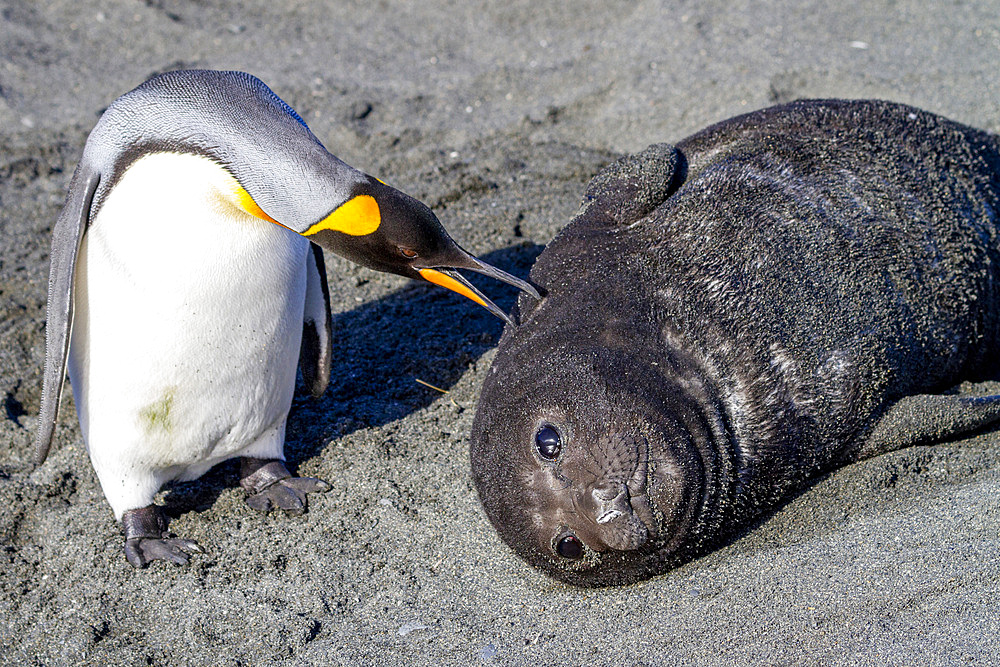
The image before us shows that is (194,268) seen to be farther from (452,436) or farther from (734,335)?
(734,335)

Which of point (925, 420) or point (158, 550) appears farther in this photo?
point (158, 550)

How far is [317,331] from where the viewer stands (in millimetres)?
3930

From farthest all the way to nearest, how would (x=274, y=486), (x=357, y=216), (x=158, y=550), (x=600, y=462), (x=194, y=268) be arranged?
(x=274, y=486) → (x=158, y=550) → (x=194, y=268) → (x=357, y=216) → (x=600, y=462)

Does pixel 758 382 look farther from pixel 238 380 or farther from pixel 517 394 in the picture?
pixel 238 380

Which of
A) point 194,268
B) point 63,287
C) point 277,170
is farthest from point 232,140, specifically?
point 63,287

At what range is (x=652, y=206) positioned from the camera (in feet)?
12.2

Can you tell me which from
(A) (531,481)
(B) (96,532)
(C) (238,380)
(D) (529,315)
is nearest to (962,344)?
(D) (529,315)

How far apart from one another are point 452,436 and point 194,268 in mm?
1245

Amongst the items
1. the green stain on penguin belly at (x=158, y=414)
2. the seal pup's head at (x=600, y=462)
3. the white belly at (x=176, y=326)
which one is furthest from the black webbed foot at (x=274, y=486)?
the seal pup's head at (x=600, y=462)

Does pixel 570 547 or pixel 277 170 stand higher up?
pixel 277 170

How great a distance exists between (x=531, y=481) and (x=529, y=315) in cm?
77

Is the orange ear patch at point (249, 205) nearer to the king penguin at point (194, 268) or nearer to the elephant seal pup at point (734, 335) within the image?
the king penguin at point (194, 268)

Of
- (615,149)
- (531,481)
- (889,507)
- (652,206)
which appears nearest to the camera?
(531,481)

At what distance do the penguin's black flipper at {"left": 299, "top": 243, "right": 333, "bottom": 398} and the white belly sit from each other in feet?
0.82
